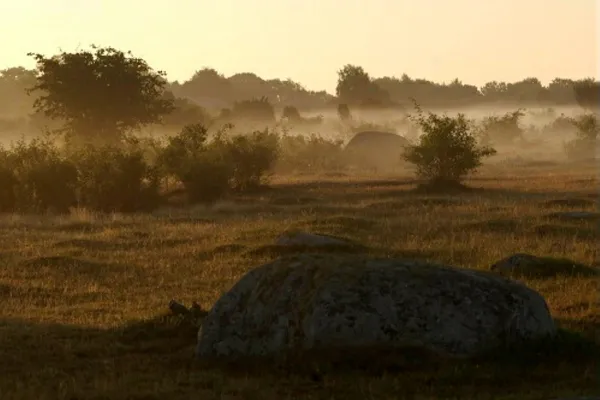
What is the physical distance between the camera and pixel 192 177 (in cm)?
3362

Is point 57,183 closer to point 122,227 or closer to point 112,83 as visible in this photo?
point 122,227

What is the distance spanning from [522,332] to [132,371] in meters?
4.29

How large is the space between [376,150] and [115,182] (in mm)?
32584

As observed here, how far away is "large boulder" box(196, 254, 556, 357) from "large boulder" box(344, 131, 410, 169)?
157 feet

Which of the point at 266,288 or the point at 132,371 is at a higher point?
the point at 266,288

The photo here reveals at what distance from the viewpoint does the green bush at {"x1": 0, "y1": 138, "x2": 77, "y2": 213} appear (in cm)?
3133

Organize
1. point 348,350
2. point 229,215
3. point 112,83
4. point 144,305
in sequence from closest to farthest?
point 348,350 < point 144,305 < point 229,215 < point 112,83

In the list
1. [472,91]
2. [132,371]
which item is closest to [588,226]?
[132,371]

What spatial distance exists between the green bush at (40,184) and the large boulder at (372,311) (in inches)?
874

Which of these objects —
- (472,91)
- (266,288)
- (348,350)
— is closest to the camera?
(348,350)

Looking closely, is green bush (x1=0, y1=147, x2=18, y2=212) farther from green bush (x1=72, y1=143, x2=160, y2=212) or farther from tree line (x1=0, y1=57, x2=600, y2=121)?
tree line (x1=0, y1=57, x2=600, y2=121)

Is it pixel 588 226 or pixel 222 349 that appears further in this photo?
pixel 588 226

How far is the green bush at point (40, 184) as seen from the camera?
1233 inches

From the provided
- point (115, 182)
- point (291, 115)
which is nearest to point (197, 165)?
point (115, 182)
